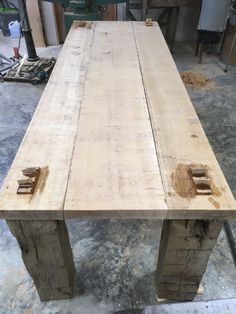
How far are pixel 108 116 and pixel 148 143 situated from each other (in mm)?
237

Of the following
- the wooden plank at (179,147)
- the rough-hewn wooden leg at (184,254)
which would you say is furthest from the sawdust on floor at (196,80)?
the rough-hewn wooden leg at (184,254)

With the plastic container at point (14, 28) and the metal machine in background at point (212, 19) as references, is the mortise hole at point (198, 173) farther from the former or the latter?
the plastic container at point (14, 28)

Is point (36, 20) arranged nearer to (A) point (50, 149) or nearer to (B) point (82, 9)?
(B) point (82, 9)

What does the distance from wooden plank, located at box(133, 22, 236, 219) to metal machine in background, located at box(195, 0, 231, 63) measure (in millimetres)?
1884

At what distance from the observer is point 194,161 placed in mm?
907

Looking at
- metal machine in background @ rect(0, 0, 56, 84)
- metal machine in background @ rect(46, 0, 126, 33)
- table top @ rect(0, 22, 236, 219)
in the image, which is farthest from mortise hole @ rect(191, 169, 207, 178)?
metal machine in background @ rect(0, 0, 56, 84)

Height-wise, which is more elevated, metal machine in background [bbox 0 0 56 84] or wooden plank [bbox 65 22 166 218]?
wooden plank [bbox 65 22 166 218]

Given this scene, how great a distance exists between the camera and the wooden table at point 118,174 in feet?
2.53

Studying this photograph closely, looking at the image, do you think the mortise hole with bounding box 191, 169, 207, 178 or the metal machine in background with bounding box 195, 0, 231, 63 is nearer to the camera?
the mortise hole with bounding box 191, 169, 207, 178

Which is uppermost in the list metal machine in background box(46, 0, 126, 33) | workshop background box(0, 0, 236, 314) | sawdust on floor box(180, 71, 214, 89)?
metal machine in background box(46, 0, 126, 33)

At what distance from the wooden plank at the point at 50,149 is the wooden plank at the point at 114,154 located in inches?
1.2

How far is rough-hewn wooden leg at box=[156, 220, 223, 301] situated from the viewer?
854 millimetres

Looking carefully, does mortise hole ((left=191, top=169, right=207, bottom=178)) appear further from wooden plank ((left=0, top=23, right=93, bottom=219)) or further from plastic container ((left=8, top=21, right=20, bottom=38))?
plastic container ((left=8, top=21, right=20, bottom=38))

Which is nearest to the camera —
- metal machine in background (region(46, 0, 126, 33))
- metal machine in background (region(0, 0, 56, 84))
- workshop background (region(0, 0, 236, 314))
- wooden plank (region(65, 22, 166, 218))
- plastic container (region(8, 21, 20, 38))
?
wooden plank (region(65, 22, 166, 218))
